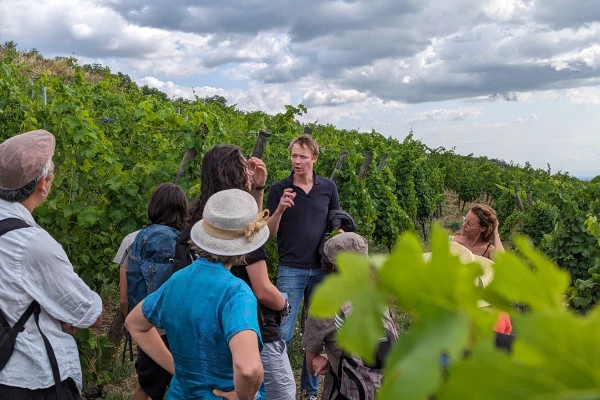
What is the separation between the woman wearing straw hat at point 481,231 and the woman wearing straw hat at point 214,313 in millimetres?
2427

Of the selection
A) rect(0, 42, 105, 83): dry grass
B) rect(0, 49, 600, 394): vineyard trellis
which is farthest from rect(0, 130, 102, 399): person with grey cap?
rect(0, 42, 105, 83): dry grass

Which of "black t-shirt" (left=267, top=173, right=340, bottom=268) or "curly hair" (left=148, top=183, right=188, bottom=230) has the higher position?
"curly hair" (left=148, top=183, right=188, bottom=230)

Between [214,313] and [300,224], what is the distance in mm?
2330

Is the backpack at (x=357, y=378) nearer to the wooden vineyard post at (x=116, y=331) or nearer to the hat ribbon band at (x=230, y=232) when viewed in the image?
the hat ribbon band at (x=230, y=232)

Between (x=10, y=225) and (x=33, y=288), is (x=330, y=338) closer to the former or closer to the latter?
(x=33, y=288)

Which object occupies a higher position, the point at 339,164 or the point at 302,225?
the point at 339,164

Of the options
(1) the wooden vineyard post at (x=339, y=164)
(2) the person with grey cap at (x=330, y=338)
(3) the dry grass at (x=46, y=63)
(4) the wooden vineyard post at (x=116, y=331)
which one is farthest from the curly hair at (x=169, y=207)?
(3) the dry grass at (x=46, y=63)

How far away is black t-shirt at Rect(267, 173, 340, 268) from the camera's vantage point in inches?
176

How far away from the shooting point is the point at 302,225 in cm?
447

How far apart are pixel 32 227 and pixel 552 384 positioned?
234 centimetres

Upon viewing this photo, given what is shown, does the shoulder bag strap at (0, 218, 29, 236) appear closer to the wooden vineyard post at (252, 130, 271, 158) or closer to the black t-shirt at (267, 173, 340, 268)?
the black t-shirt at (267, 173, 340, 268)

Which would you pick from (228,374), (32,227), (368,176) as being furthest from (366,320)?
(368,176)

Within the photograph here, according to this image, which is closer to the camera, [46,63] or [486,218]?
[486,218]

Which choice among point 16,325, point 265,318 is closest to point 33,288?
point 16,325
